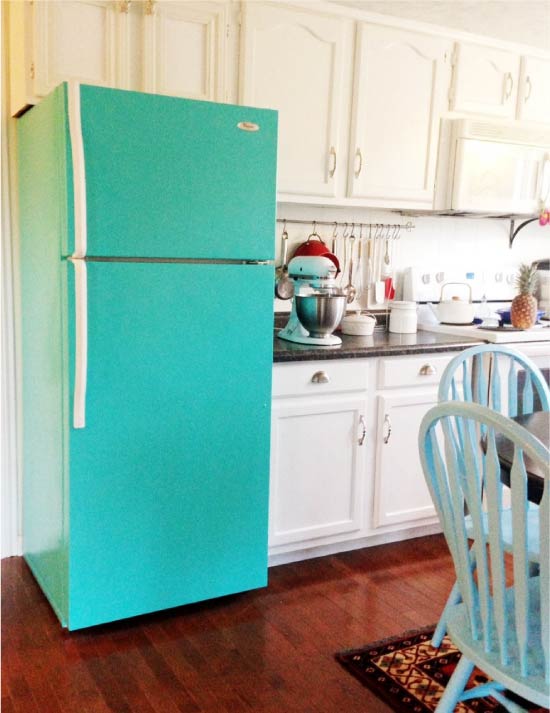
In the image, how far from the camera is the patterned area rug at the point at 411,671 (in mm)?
1959

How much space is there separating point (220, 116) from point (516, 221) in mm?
2240

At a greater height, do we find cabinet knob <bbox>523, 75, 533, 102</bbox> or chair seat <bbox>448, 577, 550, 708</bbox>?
cabinet knob <bbox>523, 75, 533, 102</bbox>

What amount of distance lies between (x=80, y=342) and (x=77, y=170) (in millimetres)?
489

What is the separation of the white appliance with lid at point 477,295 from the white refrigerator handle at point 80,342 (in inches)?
69.2

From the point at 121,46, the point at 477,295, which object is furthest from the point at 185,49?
the point at 477,295

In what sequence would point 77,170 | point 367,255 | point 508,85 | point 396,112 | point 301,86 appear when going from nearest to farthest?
point 77,170 < point 301,86 < point 396,112 < point 508,85 < point 367,255

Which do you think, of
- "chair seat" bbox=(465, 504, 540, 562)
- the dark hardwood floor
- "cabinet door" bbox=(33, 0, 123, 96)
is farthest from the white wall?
the dark hardwood floor

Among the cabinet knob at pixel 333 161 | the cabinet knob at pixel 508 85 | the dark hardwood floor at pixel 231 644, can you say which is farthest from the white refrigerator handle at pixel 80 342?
the cabinet knob at pixel 508 85

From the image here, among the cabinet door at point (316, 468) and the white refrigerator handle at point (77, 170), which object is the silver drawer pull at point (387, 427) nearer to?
the cabinet door at point (316, 468)

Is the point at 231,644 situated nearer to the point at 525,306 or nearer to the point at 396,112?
the point at 525,306

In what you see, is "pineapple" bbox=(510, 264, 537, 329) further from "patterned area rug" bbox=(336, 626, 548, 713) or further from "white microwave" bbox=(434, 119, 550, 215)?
"patterned area rug" bbox=(336, 626, 548, 713)

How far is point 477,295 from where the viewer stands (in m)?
3.78

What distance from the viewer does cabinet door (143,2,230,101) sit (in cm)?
253

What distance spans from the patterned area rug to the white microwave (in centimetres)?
191
